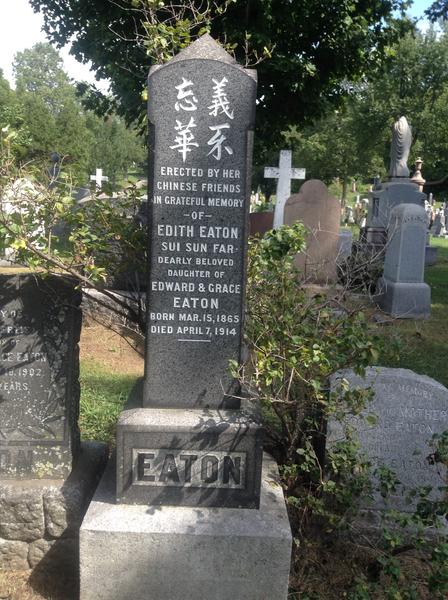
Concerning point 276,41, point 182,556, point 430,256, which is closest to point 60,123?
point 430,256

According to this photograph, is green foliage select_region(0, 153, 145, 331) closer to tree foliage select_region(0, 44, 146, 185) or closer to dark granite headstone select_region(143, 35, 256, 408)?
dark granite headstone select_region(143, 35, 256, 408)

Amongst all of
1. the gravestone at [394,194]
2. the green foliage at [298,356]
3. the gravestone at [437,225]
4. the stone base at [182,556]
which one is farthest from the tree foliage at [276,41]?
the gravestone at [437,225]

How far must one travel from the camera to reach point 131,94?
33.4ft

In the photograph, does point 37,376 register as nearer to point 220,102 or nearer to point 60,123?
point 220,102

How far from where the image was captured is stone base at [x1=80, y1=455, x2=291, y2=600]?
275cm

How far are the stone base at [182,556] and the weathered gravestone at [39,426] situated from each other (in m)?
0.45

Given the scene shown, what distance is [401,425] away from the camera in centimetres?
381

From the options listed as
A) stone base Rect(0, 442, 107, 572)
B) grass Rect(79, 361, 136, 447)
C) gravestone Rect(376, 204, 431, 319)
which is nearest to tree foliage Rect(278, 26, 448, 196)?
gravestone Rect(376, 204, 431, 319)

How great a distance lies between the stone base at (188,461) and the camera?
291cm

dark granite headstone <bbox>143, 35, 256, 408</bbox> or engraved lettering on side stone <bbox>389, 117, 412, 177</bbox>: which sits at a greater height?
engraved lettering on side stone <bbox>389, 117, 412, 177</bbox>

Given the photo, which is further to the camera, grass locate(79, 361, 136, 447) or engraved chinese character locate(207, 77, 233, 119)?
grass locate(79, 361, 136, 447)

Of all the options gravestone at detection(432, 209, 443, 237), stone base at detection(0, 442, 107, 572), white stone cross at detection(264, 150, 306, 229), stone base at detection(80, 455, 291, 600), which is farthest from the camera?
gravestone at detection(432, 209, 443, 237)

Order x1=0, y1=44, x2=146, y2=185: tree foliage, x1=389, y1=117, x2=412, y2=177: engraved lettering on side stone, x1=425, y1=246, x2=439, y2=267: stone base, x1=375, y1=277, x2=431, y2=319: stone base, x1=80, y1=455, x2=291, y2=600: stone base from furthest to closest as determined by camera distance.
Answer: x1=0, y1=44, x2=146, y2=185: tree foliage, x1=389, y1=117, x2=412, y2=177: engraved lettering on side stone, x1=425, y1=246, x2=439, y2=267: stone base, x1=375, y1=277, x2=431, y2=319: stone base, x1=80, y1=455, x2=291, y2=600: stone base

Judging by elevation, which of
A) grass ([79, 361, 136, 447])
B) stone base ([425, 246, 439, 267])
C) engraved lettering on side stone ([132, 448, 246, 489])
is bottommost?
grass ([79, 361, 136, 447])
